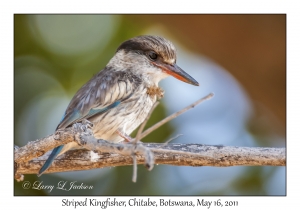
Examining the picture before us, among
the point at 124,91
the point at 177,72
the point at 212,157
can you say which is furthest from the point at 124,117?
Result: the point at 212,157

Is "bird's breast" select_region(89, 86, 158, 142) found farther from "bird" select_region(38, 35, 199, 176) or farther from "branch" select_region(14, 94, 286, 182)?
"branch" select_region(14, 94, 286, 182)

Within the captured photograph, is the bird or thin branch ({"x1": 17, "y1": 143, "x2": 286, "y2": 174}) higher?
the bird

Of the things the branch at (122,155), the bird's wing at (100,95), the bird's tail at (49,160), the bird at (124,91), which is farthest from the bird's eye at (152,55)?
the bird's tail at (49,160)

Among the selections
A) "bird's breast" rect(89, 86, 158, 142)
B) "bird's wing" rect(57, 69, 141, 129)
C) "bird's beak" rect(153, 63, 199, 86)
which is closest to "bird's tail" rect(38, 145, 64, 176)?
"bird's wing" rect(57, 69, 141, 129)

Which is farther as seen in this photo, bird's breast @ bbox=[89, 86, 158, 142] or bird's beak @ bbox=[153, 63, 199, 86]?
bird's beak @ bbox=[153, 63, 199, 86]

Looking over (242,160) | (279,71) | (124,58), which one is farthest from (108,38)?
(242,160)

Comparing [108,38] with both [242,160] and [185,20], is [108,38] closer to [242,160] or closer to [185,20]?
[185,20]

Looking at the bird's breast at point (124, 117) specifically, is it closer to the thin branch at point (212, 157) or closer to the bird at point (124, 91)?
the bird at point (124, 91)

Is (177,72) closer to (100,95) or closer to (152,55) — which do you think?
(152,55)
